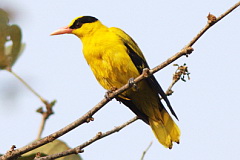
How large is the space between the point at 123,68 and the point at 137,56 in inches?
10.9

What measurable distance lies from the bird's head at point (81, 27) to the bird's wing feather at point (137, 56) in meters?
0.20

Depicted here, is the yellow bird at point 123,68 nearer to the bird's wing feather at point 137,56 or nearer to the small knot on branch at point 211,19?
the bird's wing feather at point 137,56

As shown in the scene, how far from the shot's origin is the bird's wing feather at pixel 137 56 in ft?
11.3

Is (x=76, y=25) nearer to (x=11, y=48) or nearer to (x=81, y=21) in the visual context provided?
(x=81, y=21)

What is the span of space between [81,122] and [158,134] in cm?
162

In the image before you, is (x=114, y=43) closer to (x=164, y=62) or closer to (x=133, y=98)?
(x=133, y=98)

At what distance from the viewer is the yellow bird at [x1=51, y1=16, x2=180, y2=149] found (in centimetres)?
343

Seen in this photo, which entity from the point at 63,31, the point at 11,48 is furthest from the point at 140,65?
the point at 11,48

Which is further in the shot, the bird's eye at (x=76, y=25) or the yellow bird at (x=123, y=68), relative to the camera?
the bird's eye at (x=76, y=25)


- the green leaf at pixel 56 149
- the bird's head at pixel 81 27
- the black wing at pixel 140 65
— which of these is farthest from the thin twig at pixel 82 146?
the bird's head at pixel 81 27

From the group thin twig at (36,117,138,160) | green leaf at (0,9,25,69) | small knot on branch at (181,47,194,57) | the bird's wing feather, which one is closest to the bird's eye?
the bird's wing feather

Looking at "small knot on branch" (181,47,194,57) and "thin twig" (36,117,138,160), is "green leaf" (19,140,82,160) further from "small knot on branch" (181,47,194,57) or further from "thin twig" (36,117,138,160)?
"small knot on branch" (181,47,194,57)

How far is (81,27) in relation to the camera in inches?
A: 158

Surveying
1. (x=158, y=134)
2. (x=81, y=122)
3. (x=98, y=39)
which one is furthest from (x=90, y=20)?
(x=81, y=122)
